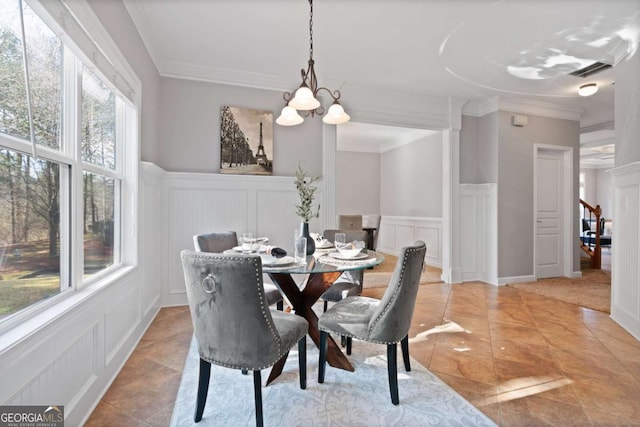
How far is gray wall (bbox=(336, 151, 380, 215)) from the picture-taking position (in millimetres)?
8547

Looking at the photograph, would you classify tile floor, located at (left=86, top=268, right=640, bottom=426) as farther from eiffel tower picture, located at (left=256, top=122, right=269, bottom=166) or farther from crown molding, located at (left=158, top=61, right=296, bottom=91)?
crown molding, located at (left=158, top=61, right=296, bottom=91)

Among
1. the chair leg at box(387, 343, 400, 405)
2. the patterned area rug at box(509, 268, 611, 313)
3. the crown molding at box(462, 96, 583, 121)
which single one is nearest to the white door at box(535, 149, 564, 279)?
the patterned area rug at box(509, 268, 611, 313)

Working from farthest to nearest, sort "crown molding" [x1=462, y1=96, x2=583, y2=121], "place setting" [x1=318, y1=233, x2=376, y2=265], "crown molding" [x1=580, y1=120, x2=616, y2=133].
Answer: "crown molding" [x1=580, y1=120, x2=616, y2=133] → "crown molding" [x1=462, y1=96, x2=583, y2=121] → "place setting" [x1=318, y1=233, x2=376, y2=265]

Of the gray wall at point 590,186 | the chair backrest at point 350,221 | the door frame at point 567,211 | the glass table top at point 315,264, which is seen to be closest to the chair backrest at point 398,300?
the glass table top at point 315,264

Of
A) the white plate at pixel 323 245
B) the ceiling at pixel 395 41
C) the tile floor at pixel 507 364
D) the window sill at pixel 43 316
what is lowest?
the tile floor at pixel 507 364

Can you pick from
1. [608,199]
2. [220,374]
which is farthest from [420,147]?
[608,199]

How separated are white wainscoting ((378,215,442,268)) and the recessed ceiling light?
9.17ft

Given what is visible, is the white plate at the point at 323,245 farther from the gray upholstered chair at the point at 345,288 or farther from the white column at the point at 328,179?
the white column at the point at 328,179

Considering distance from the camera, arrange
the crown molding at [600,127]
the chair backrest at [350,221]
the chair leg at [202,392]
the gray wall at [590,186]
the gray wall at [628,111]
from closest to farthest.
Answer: the chair leg at [202,392]
the gray wall at [628,111]
the crown molding at [600,127]
the chair backrest at [350,221]
the gray wall at [590,186]

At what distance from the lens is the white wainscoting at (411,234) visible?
6.16 m

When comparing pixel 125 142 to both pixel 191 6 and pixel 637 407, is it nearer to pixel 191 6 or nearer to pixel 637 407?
pixel 191 6

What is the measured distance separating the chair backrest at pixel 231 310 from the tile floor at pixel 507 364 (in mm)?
576

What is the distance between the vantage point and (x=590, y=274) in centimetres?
536

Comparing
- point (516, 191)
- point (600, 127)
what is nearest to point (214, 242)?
point (516, 191)
